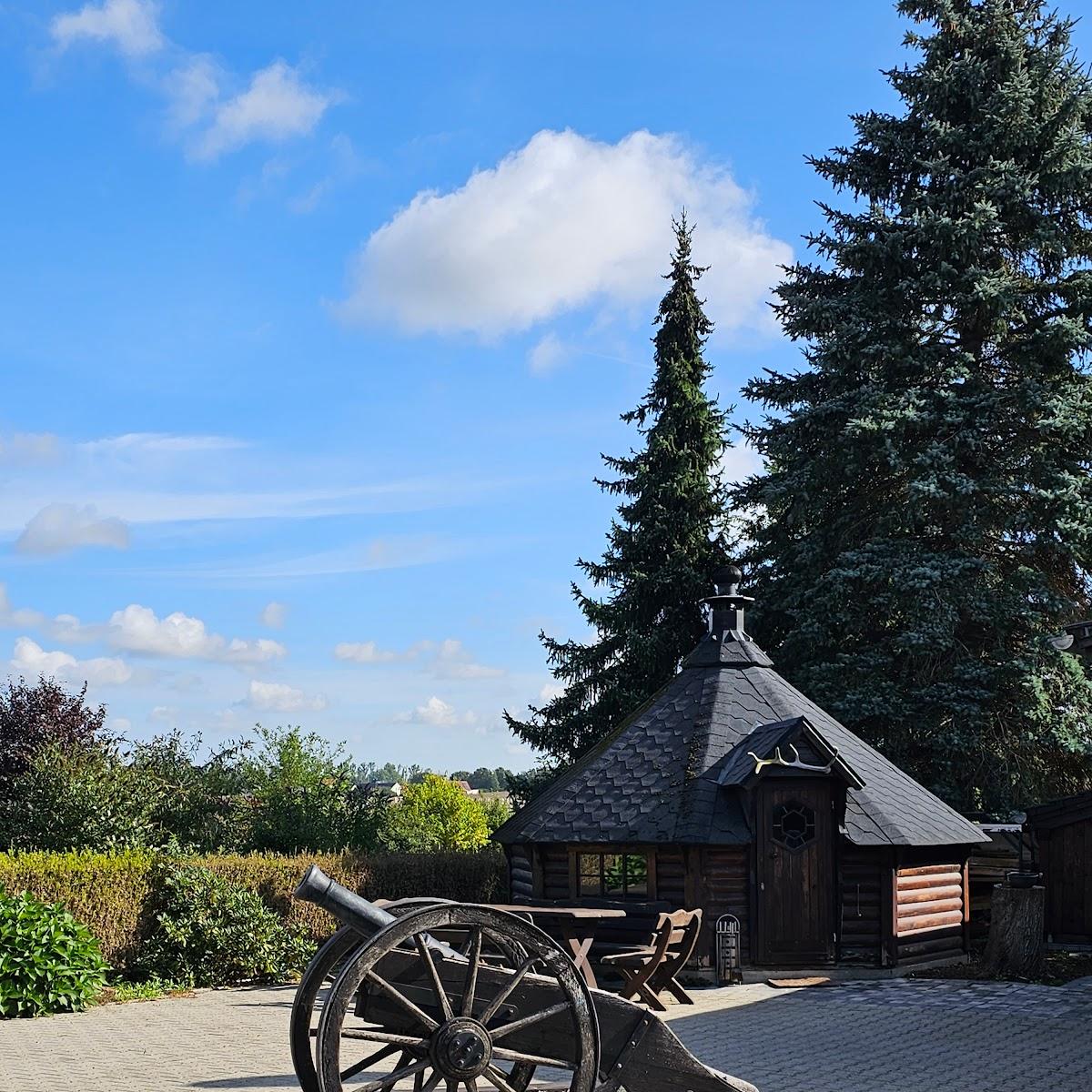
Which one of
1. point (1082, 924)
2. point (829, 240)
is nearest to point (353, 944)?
point (1082, 924)

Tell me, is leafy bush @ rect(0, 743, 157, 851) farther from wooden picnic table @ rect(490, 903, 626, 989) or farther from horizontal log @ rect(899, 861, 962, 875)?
horizontal log @ rect(899, 861, 962, 875)

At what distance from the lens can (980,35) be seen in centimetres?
2656

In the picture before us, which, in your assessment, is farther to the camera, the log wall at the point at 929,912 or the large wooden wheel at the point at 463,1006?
the log wall at the point at 929,912

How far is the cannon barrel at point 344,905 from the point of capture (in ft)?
25.0

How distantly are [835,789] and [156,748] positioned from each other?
12596 millimetres

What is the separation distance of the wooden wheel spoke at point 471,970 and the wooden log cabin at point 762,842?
8255mm

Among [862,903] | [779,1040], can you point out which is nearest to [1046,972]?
[862,903]

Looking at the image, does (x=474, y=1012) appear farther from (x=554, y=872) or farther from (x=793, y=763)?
(x=554, y=872)

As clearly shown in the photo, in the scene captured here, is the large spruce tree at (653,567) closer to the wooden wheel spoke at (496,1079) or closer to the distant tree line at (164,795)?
the distant tree line at (164,795)

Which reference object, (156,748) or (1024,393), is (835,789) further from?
(156,748)

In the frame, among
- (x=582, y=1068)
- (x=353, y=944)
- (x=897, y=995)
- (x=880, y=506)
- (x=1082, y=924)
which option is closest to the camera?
(x=582, y=1068)

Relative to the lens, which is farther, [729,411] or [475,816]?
[475,816]

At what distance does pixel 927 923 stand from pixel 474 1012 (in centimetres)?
1130

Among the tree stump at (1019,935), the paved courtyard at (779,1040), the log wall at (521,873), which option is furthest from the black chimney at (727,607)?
the paved courtyard at (779,1040)
